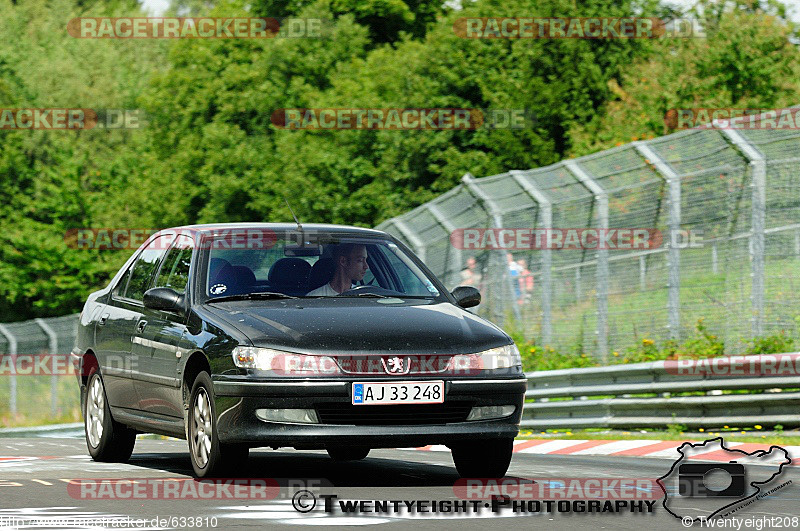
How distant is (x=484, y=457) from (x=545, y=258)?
31.0ft

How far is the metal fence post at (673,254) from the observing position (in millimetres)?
16625

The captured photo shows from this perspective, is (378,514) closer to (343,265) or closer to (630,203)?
(343,265)

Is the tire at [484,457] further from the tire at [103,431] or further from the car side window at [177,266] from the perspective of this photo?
the tire at [103,431]

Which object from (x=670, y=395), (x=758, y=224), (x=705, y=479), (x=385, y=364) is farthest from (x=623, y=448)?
(x=385, y=364)

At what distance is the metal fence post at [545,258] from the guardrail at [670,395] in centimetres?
185

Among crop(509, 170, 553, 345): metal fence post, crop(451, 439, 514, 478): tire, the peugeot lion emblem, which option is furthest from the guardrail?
the peugeot lion emblem

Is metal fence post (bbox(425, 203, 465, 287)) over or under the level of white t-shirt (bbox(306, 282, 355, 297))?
under

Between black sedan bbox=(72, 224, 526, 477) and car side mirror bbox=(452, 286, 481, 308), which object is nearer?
black sedan bbox=(72, 224, 526, 477)

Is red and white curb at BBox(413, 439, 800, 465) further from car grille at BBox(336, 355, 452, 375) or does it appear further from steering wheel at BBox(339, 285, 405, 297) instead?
car grille at BBox(336, 355, 452, 375)

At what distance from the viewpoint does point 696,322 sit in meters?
16.7

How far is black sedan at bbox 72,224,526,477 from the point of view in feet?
29.2

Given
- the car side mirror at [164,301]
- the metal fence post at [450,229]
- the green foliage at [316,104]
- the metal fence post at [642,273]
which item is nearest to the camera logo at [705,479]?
the car side mirror at [164,301]

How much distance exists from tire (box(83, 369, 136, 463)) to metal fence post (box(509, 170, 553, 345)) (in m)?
7.90

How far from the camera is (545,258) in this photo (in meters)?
19.1
